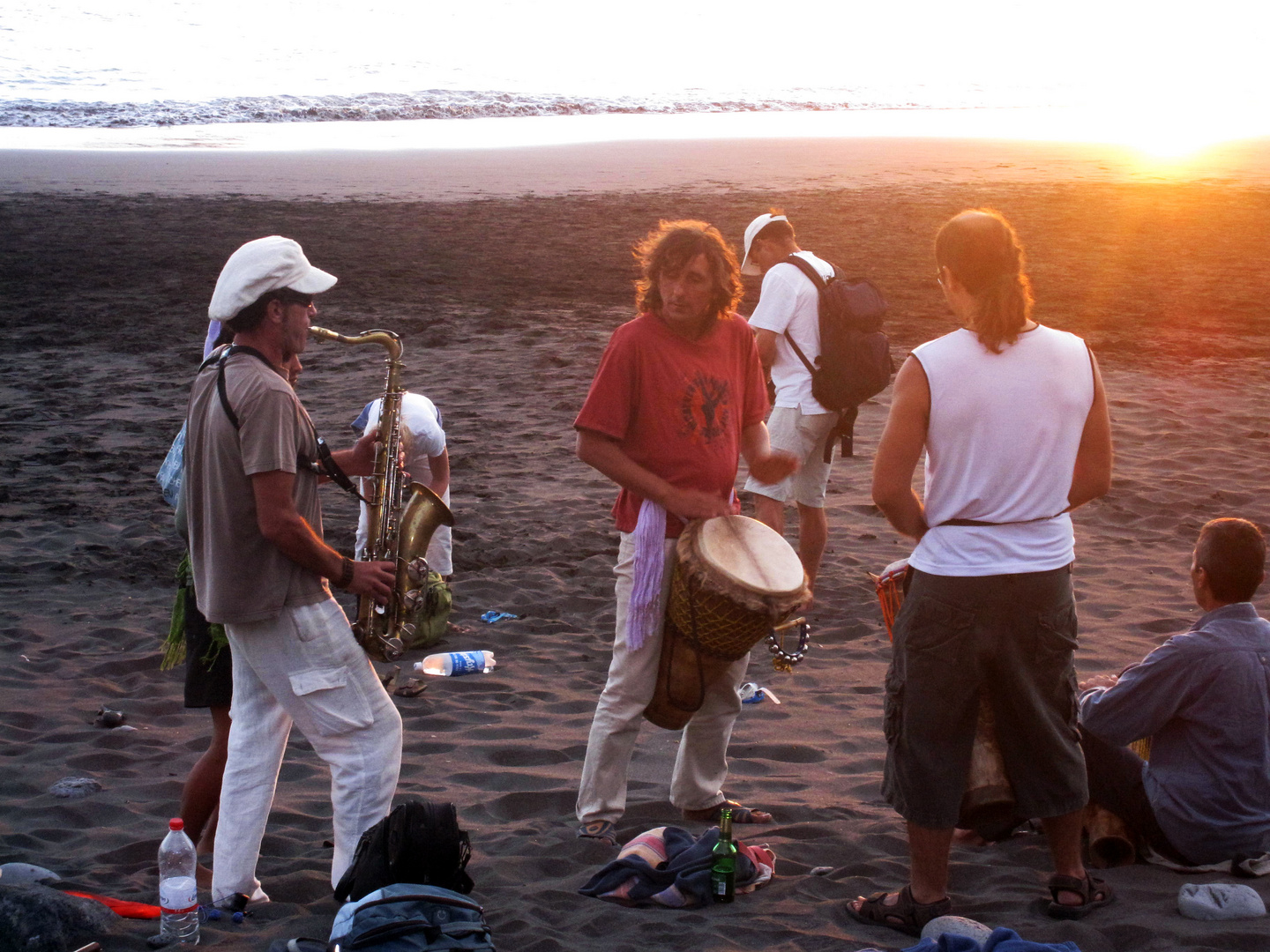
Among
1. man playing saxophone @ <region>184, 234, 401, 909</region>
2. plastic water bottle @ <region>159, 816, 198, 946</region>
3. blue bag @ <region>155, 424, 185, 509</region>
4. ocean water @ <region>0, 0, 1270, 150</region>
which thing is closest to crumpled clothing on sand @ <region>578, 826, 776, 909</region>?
man playing saxophone @ <region>184, 234, 401, 909</region>

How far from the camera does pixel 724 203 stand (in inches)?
828

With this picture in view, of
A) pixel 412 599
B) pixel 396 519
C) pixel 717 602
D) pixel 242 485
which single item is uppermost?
pixel 242 485

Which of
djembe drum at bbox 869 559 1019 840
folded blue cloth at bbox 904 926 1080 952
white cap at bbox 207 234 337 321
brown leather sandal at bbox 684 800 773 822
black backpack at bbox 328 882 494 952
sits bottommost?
brown leather sandal at bbox 684 800 773 822

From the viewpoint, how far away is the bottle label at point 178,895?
3.71m

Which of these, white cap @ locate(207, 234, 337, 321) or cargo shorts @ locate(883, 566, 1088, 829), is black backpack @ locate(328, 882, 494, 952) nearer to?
cargo shorts @ locate(883, 566, 1088, 829)

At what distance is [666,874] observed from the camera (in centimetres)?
409

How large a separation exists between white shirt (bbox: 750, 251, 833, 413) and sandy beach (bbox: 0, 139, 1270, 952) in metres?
1.31

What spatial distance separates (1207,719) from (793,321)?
298 cm

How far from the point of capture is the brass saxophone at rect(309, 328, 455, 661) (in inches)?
172

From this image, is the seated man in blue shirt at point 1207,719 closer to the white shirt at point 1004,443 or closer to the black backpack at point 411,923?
the white shirt at point 1004,443

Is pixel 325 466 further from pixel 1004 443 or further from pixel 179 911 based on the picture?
pixel 1004 443

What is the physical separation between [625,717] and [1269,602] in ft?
13.3

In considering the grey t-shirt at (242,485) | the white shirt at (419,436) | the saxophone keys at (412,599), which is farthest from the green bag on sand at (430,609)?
the white shirt at (419,436)

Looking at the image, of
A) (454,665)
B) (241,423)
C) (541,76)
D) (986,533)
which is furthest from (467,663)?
(541,76)
